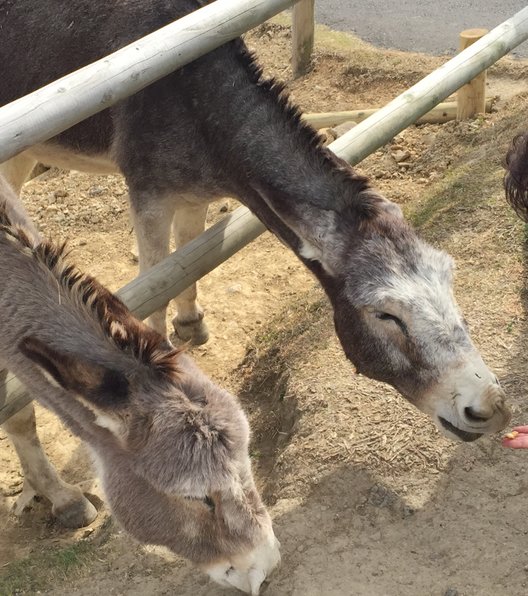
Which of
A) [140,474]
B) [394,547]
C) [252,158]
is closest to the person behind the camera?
[140,474]

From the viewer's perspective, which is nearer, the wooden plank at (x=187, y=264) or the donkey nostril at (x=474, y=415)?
the donkey nostril at (x=474, y=415)

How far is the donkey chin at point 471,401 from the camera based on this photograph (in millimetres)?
3490

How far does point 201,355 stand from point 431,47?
625cm

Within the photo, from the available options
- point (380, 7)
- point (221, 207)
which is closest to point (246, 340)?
point (221, 207)

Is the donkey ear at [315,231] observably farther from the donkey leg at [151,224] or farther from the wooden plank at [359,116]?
the wooden plank at [359,116]

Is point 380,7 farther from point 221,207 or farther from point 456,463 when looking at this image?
point 456,463

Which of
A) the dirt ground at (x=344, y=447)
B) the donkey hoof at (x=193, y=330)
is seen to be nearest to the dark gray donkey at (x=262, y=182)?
the dirt ground at (x=344, y=447)

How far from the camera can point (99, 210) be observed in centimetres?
754

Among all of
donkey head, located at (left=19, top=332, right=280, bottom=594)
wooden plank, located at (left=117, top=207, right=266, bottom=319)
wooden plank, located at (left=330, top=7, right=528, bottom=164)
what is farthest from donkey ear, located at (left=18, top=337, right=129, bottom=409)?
wooden plank, located at (left=330, top=7, right=528, bottom=164)

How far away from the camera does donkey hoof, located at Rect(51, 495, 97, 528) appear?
4.46 metres

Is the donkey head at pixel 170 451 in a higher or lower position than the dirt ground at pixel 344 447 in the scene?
higher

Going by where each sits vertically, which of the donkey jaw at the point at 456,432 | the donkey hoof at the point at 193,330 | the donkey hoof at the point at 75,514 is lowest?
the donkey hoof at the point at 193,330

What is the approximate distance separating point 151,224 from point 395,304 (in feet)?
6.27

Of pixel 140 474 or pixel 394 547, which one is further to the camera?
pixel 394 547
